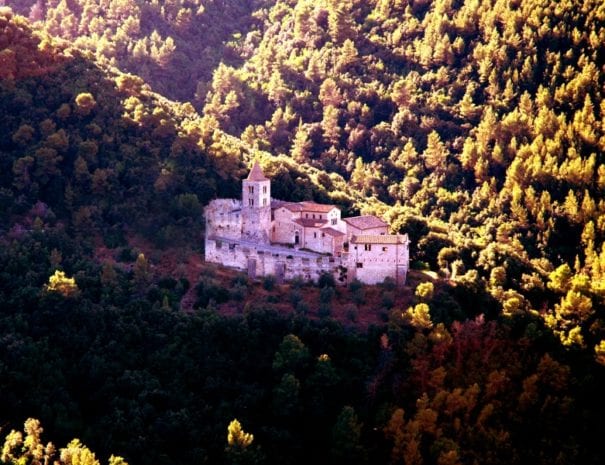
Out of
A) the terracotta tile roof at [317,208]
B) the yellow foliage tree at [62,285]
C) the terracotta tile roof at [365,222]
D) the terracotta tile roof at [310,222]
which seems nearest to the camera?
the yellow foliage tree at [62,285]

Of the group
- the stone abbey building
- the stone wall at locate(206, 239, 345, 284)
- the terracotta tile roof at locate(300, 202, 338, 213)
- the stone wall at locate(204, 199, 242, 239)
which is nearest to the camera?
the stone abbey building

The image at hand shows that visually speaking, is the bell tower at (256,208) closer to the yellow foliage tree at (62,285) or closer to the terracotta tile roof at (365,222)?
the terracotta tile roof at (365,222)

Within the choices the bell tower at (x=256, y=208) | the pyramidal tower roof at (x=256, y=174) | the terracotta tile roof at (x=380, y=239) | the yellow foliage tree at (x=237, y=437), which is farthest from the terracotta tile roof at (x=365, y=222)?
the yellow foliage tree at (x=237, y=437)

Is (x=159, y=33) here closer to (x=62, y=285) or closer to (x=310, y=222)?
(x=310, y=222)

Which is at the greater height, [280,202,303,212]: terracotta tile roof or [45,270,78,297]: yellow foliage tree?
[280,202,303,212]: terracotta tile roof

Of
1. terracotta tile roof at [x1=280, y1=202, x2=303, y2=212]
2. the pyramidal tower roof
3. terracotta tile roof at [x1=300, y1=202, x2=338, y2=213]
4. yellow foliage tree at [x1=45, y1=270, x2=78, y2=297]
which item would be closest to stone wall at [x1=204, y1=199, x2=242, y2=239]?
the pyramidal tower roof

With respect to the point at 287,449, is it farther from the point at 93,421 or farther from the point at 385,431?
the point at 93,421

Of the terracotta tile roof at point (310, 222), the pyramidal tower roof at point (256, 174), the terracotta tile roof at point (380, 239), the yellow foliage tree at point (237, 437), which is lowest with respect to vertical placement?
the yellow foliage tree at point (237, 437)

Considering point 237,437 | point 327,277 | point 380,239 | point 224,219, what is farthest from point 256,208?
point 237,437

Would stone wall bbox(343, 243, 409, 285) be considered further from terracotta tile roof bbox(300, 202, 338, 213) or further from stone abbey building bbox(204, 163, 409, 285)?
terracotta tile roof bbox(300, 202, 338, 213)
